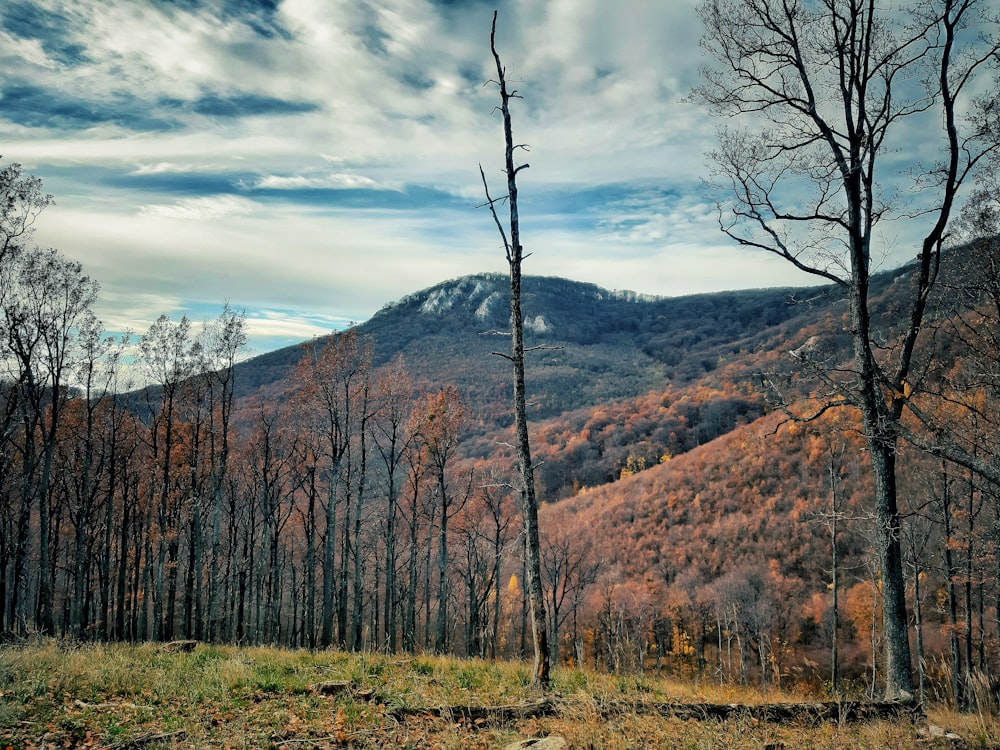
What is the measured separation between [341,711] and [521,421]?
4.98 m

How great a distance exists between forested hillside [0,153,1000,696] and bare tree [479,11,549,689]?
45 cm

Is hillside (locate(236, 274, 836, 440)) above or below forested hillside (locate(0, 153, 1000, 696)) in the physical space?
above

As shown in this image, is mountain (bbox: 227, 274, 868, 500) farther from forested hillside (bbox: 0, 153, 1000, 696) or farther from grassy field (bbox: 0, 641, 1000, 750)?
grassy field (bbox: 0, 641, 1000, 750)

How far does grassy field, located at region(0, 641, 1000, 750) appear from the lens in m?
5.42

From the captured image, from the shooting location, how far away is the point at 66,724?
6031mm

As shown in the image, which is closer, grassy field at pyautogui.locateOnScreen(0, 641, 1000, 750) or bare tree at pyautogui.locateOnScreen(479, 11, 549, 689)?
grassy field at pyautogui.locateOnScreen(0, 641, 1000, 750)

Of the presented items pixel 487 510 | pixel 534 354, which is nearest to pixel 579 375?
pixel 534 354

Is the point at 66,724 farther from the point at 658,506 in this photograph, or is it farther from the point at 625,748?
the point at 658,506

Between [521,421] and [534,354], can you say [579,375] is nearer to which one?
[534,354]

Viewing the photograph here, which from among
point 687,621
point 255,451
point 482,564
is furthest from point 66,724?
point 687,621

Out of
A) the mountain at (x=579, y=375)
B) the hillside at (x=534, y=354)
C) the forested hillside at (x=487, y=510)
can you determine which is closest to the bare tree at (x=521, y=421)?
the forested hillside at (x=487, y=510)

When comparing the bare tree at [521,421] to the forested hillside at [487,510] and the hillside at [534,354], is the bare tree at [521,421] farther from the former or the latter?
the hillside at [534,354]

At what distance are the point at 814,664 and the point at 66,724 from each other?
149 ft

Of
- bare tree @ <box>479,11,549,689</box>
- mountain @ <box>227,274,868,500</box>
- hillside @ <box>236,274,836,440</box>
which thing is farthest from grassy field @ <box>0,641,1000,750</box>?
hillside @ <box>236,274,836,440</box>
